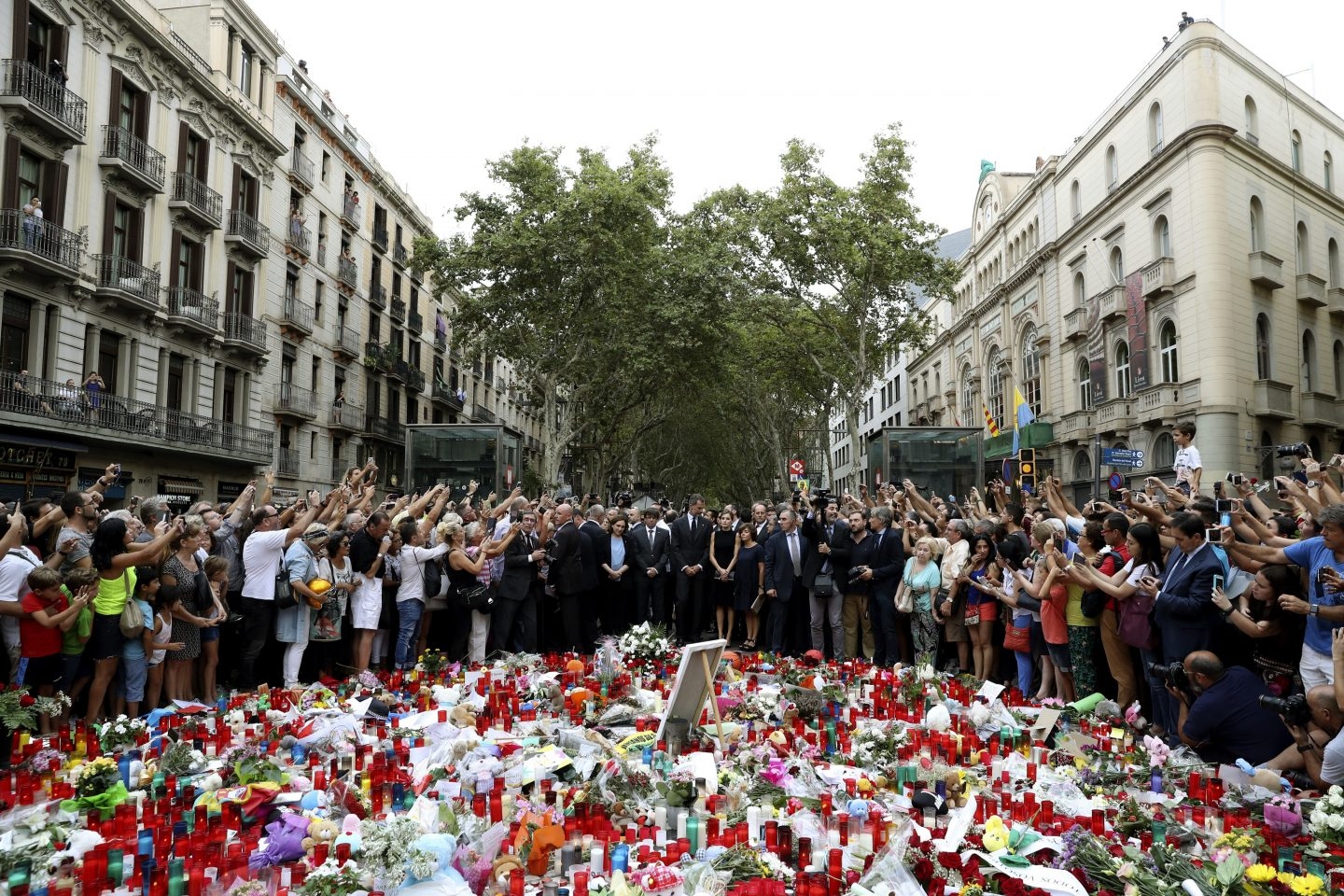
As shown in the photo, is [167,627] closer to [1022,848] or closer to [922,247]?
[1022,848]

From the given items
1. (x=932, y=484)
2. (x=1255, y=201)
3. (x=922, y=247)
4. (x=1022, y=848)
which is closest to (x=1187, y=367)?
(x=1255, y=201)

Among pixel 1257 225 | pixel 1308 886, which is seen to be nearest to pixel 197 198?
pixel 1308 886

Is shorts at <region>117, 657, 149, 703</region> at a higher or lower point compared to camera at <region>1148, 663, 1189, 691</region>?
lower

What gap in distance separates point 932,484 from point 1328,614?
47.4ft

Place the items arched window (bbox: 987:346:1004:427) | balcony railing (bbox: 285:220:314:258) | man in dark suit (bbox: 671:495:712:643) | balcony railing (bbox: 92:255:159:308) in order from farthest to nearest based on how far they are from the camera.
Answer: arched window (bbox: 987:346:1004:427)
balcony railing (bbox: 285:220:314:258)
balcony railing (bbox: 92:255:159:308)
man in dark suit (bbox: 671:495:712:643)

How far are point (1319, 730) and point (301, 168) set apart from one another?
36.4 m

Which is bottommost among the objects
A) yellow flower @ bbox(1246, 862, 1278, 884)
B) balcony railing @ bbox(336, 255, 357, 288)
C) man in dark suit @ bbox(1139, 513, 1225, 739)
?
yellow flower @ bbox(1246, 862, 1278, 884)

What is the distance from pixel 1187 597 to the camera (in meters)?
6.93

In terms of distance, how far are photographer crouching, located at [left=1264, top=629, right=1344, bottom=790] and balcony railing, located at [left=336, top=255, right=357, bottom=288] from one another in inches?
1492

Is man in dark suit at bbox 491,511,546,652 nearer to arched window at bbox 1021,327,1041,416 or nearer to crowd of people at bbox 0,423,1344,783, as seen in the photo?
crowd of people at bbox 0,423,1344,783

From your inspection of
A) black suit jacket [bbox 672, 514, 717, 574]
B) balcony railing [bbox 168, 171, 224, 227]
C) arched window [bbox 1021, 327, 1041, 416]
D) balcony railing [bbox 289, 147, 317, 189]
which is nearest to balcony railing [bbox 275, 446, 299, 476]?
balcony railing [bbox 168, 171, 224, 227]

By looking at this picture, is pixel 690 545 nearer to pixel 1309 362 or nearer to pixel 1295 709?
pixel 1295 709

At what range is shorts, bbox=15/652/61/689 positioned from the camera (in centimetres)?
730

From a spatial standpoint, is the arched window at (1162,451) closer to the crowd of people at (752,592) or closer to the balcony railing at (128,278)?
the crowd of people at (752,592)
